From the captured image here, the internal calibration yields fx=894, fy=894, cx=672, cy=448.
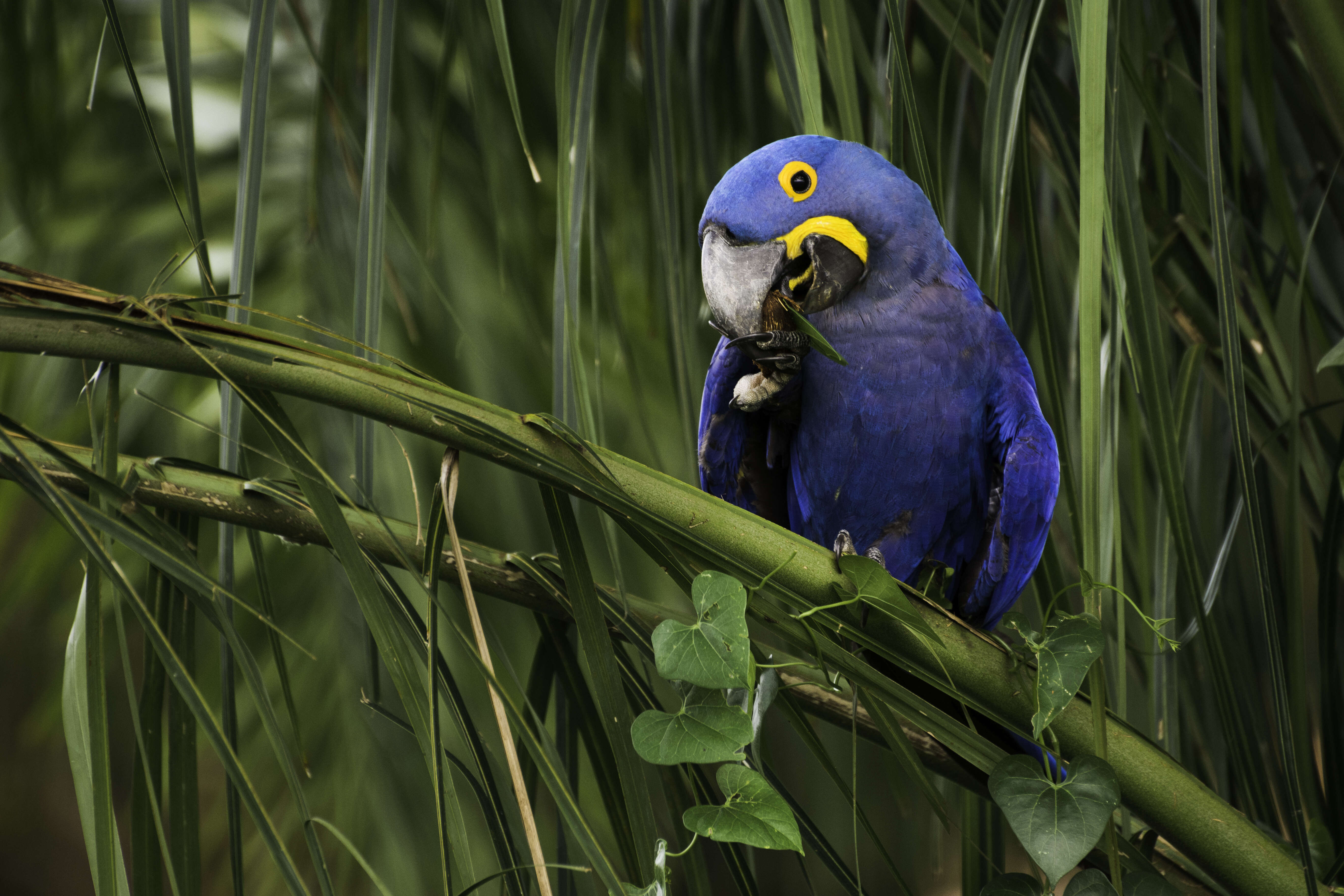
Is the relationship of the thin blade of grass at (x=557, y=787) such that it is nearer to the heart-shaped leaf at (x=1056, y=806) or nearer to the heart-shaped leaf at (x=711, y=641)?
the heart-shaped leaf at (x=711, y=641)

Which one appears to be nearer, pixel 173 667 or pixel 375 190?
pixel 173 667

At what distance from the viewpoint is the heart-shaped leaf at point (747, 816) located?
0.33 m

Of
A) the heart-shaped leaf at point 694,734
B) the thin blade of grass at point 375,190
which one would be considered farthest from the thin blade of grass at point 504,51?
the heart-shaped leaf at point 694,734

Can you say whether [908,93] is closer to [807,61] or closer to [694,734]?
[807,61]

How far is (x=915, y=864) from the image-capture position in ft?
5.43

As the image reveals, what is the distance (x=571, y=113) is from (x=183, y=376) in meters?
0.84

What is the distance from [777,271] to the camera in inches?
27.6

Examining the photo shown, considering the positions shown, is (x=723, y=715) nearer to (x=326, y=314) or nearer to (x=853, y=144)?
(x=853, y=144)

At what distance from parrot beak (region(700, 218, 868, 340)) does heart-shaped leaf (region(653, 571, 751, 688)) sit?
0.34m

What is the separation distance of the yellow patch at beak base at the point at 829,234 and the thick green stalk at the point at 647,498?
0.36 meters

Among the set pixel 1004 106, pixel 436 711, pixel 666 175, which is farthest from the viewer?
pixel 666 175

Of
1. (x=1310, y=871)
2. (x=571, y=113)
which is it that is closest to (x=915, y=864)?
(x=1310, y=871)

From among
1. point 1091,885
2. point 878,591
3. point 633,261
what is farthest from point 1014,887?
point 633,261

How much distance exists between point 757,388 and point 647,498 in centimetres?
34
